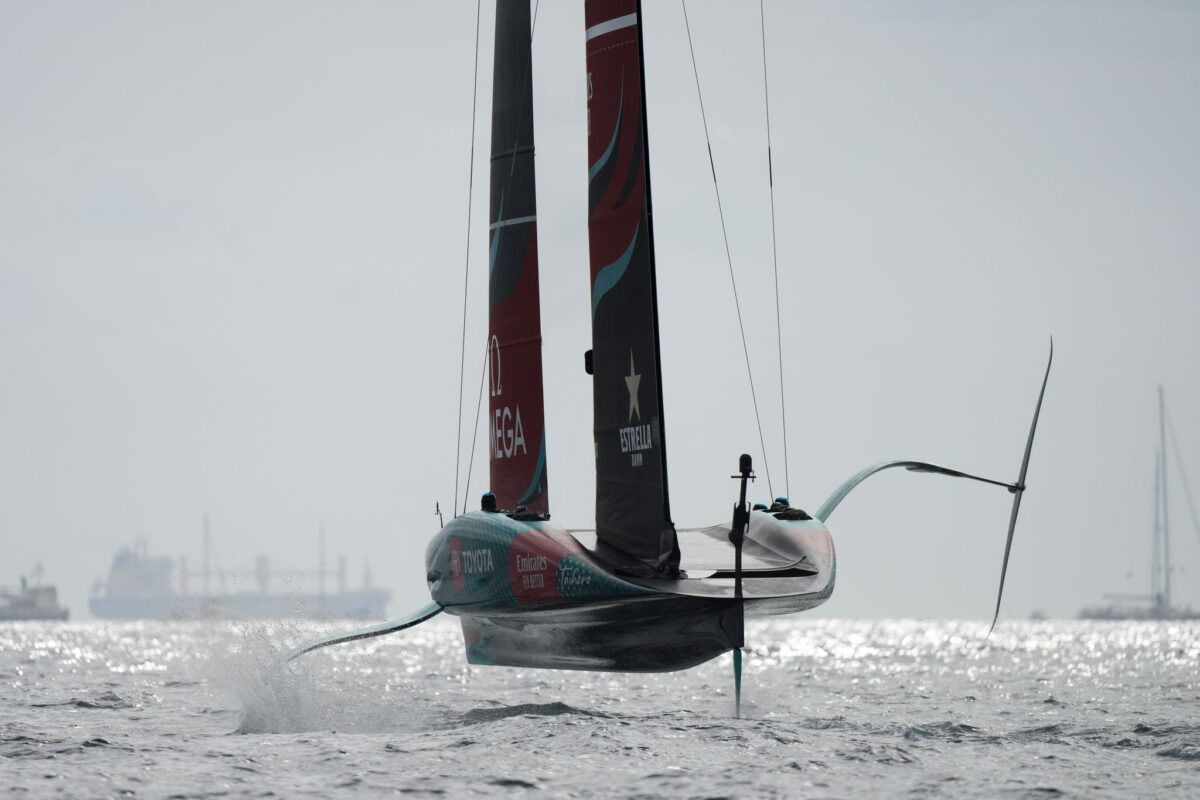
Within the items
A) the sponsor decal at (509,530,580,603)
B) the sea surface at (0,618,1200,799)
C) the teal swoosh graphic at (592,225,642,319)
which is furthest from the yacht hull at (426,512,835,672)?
the teal swoosh graphic at (592,225,642,319)

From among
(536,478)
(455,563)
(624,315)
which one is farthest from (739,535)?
(536,478)

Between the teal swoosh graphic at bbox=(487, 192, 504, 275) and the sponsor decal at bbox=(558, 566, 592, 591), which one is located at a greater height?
the teal swoosh graphic at bbox=(487, 192, 504, 275)

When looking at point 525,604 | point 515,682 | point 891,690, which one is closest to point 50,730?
point 525,604

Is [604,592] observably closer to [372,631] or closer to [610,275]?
[610,275]

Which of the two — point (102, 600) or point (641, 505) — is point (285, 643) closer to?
point (641, 505)

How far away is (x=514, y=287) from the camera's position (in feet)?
42.0

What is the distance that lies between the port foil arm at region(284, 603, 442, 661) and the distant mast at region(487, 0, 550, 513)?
1.04 metres

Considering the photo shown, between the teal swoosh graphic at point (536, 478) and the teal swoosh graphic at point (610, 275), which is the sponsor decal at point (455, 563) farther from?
the teal swoosh graphic at point (610, 275)

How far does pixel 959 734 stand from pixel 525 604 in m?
3.08

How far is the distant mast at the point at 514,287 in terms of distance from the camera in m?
12.6

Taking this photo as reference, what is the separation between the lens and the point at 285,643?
49.4 feet

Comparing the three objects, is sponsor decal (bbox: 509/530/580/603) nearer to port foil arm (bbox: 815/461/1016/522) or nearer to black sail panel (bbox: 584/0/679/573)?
black sail panel (bbox: 584/0/679/573)

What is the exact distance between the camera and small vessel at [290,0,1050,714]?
9.70m

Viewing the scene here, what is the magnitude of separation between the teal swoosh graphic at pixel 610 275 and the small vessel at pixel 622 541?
1 centimetres
